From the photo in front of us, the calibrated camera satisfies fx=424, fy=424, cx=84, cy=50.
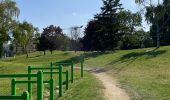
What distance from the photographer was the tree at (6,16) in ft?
168

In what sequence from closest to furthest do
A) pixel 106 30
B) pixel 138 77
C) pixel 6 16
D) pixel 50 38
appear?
pixel 138 77 → pixel 6 16 → pixel 106 30 → pixel 50 38

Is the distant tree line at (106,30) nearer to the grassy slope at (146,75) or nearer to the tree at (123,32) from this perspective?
the tree at (123,32)

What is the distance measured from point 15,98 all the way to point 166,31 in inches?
2766

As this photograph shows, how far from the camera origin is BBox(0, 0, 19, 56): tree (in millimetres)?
51156

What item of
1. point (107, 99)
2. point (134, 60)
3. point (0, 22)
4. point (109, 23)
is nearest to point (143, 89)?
point (107, 99)

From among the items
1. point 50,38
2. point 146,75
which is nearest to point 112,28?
point 50,38

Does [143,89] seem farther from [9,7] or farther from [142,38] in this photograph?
[142,38]

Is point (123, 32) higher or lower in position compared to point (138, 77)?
higher

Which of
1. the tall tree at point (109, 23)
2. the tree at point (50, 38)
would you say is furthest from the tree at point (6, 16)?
the tree at point (50, 38)

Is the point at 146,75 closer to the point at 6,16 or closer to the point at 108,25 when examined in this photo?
the point at 6,16

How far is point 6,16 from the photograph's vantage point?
51844 millimetres

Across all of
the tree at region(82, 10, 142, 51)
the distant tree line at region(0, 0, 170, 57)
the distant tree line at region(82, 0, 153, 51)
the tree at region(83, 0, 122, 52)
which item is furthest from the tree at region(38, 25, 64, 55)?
the tree at region(83, 0, 122, 52)

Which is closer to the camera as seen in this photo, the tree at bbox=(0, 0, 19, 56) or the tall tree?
the tree at bbox=(0, 0, 19, 56)

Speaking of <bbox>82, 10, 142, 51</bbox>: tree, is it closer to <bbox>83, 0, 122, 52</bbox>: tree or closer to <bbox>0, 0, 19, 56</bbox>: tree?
<bbox>83, 0, 122, 52</bbox>: tree
